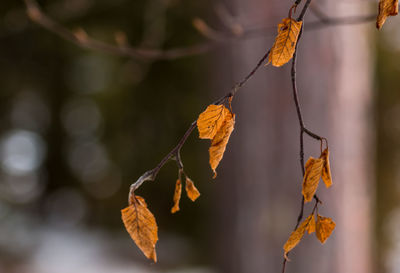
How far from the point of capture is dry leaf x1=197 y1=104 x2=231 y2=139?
0.30 metres

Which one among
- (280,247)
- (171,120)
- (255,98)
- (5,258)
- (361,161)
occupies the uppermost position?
(171,120)

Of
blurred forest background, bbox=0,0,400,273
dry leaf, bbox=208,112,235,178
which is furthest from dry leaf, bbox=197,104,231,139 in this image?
blurred forest background, bbox=0,0,400,273

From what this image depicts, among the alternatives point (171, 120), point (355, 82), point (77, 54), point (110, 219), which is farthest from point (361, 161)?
point (110, 219)

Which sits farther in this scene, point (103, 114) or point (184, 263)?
point (103, 114)

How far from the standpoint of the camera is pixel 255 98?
1.66 m

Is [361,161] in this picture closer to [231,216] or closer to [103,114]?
[231,216]

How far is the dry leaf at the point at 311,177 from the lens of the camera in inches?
11.6

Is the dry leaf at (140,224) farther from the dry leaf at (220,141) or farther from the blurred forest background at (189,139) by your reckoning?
the blurred forest background at (189,139)

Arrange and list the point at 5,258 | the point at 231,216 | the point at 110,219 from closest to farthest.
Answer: the point at 231,216 → the point at 5,258 → the point at 110,219

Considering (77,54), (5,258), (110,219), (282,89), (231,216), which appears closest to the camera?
(282,89)

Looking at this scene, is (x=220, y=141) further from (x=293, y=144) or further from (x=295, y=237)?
(x=293, y=144)

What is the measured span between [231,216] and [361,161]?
21.5 inches

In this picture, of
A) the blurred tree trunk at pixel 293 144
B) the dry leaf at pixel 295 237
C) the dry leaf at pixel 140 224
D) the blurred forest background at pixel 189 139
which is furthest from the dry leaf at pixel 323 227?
the blurred tree trunk at pixel 293 144

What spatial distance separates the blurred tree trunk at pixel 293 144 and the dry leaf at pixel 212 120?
1.19 m
